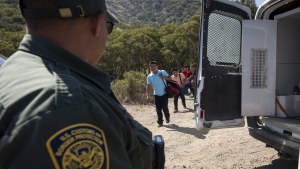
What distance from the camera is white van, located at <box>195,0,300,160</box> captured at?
5.06m

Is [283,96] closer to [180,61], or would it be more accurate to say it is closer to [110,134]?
[110,134]

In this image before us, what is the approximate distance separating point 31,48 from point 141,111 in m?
10.3

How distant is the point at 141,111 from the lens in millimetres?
11422

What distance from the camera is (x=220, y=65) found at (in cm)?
519

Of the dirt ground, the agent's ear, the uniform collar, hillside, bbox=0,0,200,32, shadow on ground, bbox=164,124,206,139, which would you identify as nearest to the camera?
the uniform collar

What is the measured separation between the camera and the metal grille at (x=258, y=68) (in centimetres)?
522

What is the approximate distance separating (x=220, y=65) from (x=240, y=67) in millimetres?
315

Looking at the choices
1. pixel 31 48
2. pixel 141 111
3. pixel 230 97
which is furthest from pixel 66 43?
pixel 141 111

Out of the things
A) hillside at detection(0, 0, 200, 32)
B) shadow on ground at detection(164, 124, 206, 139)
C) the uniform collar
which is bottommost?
shadow on ground at detection(164, 124, 206, 139)

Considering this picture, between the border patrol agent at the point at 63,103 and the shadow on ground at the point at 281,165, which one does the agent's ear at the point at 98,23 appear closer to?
the border patrol agent at the point at 63,103

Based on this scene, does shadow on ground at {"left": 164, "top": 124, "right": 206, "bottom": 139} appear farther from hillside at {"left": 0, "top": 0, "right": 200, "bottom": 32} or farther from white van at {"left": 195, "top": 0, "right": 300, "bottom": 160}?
hillside at {"left": 0, "top": 0, "right": 200, "bottom": 32}

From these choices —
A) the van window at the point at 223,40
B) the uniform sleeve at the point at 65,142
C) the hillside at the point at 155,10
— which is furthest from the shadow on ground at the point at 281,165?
the hillside at the point at 155,10

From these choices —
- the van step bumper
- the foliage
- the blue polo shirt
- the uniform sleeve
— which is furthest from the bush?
the uniform sleeve

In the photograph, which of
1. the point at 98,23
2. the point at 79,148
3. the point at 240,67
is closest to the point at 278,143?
the point at 240,67
